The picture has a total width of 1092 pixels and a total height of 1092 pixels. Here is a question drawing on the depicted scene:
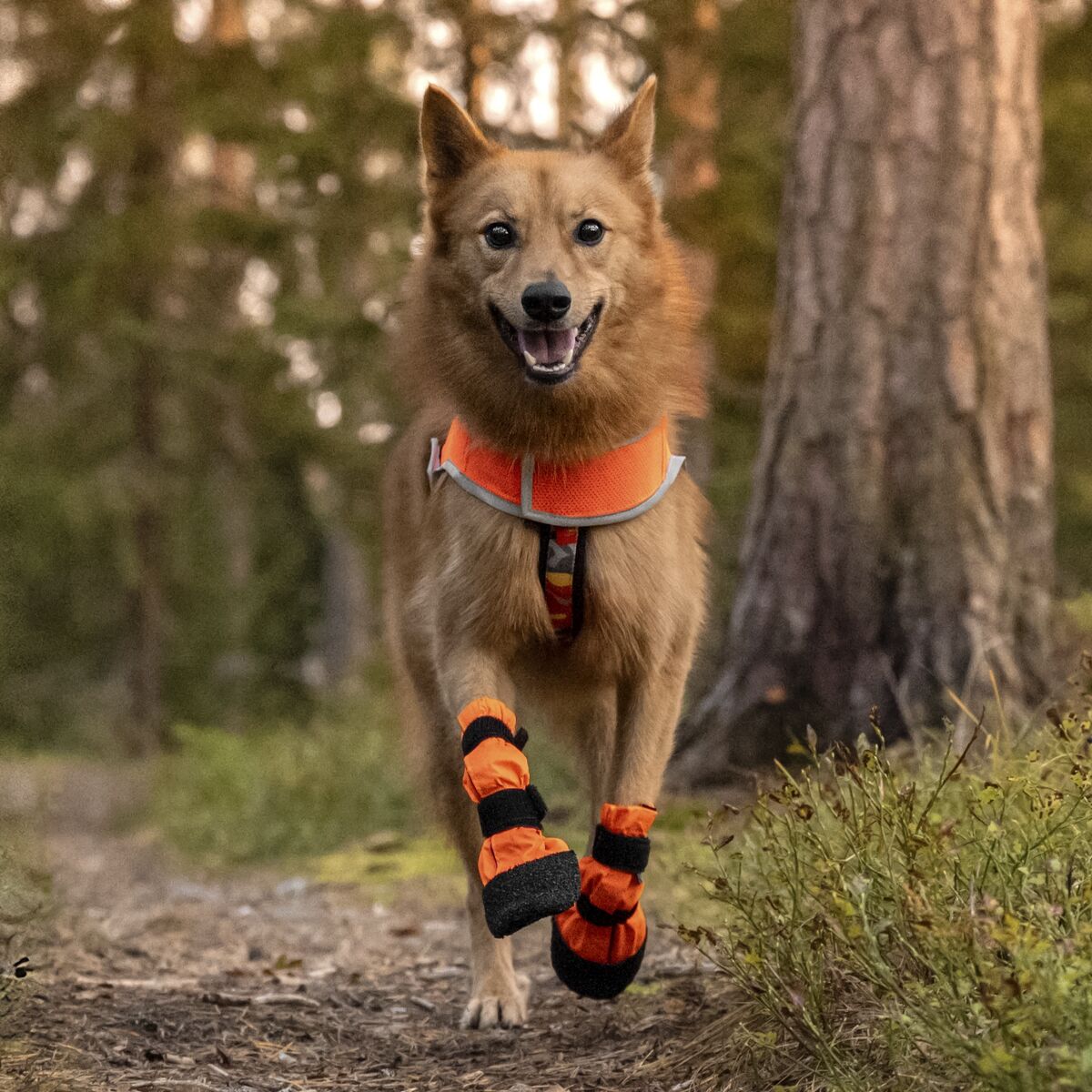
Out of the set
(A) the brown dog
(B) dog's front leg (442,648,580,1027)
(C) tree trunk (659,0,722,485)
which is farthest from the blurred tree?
(B) dog's front leg (442,648,580,1027)

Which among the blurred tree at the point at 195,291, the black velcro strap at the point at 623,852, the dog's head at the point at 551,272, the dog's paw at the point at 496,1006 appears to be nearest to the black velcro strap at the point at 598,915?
the black velcro strap at the point at 623,852

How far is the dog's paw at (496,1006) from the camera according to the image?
419 cm

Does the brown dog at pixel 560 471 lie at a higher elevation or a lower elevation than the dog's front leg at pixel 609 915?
higher

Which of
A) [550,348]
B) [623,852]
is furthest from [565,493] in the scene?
[623,852]

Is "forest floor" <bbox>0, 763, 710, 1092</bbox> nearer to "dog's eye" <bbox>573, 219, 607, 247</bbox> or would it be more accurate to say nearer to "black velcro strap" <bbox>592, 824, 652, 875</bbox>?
"black velcro strap" <bbox>592, 824, 652, 875</bbox>

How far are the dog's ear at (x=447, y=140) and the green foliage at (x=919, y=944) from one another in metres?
2.19

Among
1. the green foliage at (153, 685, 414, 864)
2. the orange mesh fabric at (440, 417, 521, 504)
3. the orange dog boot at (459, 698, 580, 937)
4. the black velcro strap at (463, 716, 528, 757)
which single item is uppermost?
the orange mesh fabric at (440, 417, 521, 504)

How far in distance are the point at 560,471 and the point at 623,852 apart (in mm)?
1103

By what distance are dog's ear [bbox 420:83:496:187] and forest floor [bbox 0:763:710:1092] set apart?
7.32ft

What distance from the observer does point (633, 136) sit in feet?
14.3

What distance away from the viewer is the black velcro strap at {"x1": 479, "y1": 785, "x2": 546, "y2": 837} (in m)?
3.49

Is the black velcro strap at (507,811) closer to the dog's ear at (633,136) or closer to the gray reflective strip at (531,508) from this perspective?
the gray reflective strip at (531,508)

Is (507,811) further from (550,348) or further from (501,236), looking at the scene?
(501,236)

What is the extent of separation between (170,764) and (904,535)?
7.43 m
